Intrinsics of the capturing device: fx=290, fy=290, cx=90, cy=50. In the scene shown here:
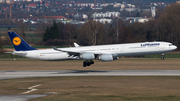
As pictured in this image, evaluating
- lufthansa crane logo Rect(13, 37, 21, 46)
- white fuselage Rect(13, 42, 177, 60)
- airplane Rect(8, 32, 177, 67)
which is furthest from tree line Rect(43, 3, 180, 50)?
lufthansa crane logo Rect(13, 37, 21, 46)

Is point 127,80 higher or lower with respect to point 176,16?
lower

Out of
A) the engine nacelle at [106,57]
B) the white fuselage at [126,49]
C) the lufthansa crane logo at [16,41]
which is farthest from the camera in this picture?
the lufthansa crane logo at [16,41]

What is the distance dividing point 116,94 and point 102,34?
9426cm

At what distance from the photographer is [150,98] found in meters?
30.5

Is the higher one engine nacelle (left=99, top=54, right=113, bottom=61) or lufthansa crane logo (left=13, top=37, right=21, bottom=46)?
lufthansa crane logo (left=13, top=37, right=21, bottom=46)

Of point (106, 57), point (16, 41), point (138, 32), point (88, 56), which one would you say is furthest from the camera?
point (138, 32)

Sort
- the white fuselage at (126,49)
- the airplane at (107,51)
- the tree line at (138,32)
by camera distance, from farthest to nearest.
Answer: the tree line at (138,32), the white fuselage at (126,49), the airplane at (107,51)

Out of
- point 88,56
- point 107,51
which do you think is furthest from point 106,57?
point 88,56

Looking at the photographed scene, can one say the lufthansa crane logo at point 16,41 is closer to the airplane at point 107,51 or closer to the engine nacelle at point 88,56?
the airplane at point 107,51

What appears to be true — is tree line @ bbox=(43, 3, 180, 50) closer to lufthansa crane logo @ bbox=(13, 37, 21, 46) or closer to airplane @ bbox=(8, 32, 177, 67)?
airplane @ bbox=(8, 32, 177, 67)

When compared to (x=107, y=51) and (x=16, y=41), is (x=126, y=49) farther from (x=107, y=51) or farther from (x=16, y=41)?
(x=16, y=41)

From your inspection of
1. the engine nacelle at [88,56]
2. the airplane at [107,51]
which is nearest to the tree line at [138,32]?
the airplane at [107,51]

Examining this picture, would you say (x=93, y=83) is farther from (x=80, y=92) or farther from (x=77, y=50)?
(x=77, y=50)

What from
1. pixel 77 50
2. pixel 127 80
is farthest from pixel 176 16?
pixel 127 80
